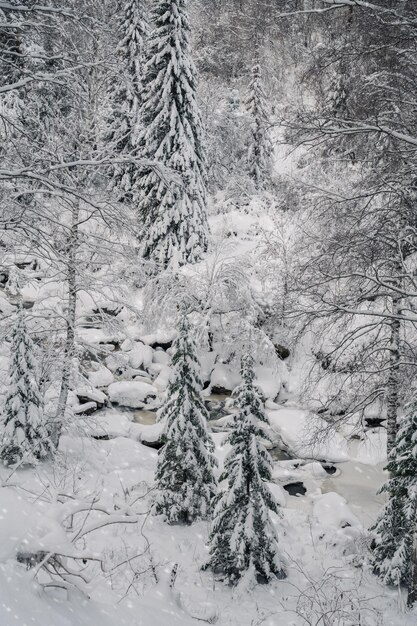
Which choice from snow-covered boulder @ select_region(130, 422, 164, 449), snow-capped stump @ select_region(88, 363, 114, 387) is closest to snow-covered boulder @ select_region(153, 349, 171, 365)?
snow-capped stump @ select_region(88, 363, 114, 387)

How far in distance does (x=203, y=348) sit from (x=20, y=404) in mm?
9923

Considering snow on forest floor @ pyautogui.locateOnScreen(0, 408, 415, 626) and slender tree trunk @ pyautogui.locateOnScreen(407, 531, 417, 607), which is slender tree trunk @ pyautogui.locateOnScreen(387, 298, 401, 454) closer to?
slender tree trunk @ pyautogui.locateOnScreen(407, 531, 417, 607)

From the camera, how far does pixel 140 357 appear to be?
62.2 ft

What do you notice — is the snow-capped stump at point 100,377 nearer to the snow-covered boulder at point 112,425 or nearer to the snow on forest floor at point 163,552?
the snow-covered boulder at point 112,425

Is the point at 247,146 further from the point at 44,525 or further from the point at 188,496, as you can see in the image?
the point at 44,525

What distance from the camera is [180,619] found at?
3588 millimetres

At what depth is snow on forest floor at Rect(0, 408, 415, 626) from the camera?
276 cm

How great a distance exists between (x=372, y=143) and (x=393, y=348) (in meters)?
3.79

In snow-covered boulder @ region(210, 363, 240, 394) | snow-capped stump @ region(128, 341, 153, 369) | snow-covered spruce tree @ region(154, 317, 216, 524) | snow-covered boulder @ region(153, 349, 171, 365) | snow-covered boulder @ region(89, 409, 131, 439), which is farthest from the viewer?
snow-covered boulder @ region(153, 349, 171, 365)

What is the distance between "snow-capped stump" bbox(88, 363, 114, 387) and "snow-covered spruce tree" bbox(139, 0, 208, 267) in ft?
16.6

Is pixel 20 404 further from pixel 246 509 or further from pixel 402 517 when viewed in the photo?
pixel 402 517

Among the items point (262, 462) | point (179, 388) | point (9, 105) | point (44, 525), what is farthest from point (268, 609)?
point (9, 105)

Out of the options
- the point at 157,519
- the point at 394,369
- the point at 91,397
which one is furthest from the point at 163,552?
the point at 91,397

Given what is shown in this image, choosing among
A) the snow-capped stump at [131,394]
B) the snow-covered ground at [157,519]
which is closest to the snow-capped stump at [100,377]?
the snow-covered ground at [157,519]
